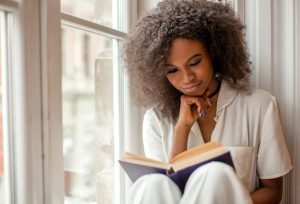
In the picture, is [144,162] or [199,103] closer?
[144,162]

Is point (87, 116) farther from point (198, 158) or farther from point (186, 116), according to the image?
point (198, 158)

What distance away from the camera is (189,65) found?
98 centimetres

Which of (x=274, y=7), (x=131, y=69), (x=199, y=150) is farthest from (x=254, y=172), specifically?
(x=274, y=7)

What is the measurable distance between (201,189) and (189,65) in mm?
340

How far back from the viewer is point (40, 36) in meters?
0.83

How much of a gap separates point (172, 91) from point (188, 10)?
0.27 m

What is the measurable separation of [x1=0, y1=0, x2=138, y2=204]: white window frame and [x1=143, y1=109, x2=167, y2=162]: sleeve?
0.32 m

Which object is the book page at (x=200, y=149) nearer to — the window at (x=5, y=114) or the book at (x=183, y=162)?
the book at (x=183, y=162)

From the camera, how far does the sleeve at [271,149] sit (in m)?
1.04

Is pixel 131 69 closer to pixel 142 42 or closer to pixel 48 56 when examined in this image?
pixel 142 42

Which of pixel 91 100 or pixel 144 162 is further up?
pixel 91 100

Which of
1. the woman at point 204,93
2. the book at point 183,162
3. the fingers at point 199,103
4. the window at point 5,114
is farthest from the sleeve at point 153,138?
the window at point 5,114

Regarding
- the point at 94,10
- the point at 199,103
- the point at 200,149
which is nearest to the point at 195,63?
the point at 199,103

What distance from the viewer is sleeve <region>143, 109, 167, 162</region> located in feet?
3.72
